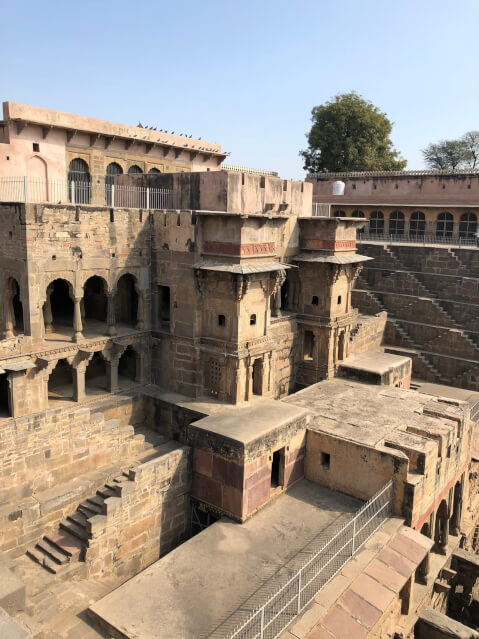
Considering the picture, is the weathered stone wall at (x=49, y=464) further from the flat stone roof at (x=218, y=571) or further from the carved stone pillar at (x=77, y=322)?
the flat stone roof at (x=218, y=571)

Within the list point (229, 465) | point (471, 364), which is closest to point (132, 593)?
point (229, 465)

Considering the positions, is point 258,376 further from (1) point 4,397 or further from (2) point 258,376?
(1) point 4,397

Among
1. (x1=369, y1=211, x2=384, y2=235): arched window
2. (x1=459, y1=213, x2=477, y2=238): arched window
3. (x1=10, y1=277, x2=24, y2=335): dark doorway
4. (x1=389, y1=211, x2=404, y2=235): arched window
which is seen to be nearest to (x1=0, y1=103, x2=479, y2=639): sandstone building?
(x1=10, y1=277, x2=24, y2=335): dark doorway

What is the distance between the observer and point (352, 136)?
4134 cm

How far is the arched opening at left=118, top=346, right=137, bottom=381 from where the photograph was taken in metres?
18.9

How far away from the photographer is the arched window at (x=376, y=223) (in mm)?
33994

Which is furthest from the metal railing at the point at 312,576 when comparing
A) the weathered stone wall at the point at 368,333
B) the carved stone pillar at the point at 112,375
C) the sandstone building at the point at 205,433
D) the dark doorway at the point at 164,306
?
the weathered stone wall at the point at 368,333

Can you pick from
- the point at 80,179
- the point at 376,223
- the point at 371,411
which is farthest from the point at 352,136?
the point at 371,411

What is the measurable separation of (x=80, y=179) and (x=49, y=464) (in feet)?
43.9

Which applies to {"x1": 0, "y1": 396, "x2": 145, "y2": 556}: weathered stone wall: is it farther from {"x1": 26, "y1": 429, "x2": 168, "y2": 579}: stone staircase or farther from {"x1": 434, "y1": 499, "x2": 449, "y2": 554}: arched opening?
{"x1": 434, "y1": 499, "x2": 449, "y2": 554}: arched opening

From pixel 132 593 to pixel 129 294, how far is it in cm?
1094

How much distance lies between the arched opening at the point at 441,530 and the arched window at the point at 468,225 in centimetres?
1898

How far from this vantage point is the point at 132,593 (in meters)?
11.2

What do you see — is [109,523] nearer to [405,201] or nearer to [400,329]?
[400,329]
